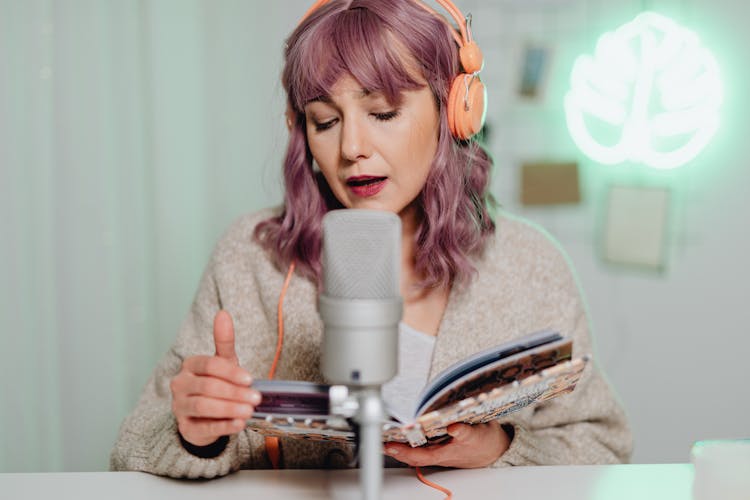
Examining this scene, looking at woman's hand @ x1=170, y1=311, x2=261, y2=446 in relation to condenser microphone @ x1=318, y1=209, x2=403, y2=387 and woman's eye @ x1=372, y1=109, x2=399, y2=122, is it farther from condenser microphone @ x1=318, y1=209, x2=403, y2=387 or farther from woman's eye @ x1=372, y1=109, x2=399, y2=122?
woman's eye @ x1=372, y1=109, x2=399, y2=122

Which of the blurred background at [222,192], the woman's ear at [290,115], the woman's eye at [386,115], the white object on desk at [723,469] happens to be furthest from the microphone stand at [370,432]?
the blurred background at [222,192]

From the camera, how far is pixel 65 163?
5.15 feet

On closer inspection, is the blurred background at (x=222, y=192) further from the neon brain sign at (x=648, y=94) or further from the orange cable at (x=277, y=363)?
the orange cable at (x=277, y=363)

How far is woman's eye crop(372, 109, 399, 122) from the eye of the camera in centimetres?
95

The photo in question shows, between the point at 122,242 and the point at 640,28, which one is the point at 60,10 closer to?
the point at 122,242

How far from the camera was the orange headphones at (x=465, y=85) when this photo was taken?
3.21ft

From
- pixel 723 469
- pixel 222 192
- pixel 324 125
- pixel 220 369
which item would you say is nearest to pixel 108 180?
pixel 222 192

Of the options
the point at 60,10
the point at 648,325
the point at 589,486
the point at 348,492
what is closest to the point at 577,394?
the point at 589,486

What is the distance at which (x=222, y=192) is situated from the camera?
169 cm

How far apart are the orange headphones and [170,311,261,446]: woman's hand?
46 centimetres

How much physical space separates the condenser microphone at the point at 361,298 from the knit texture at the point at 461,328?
46 centimetres

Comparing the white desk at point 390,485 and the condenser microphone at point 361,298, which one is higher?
the condenser microphone at point 361,298

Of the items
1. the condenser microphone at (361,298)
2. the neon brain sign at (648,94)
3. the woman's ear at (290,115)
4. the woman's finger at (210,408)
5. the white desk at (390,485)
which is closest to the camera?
the condenser microphone at (361,298)

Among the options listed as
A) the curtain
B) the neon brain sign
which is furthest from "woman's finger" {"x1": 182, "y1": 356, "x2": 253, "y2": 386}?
the neon brain sign
